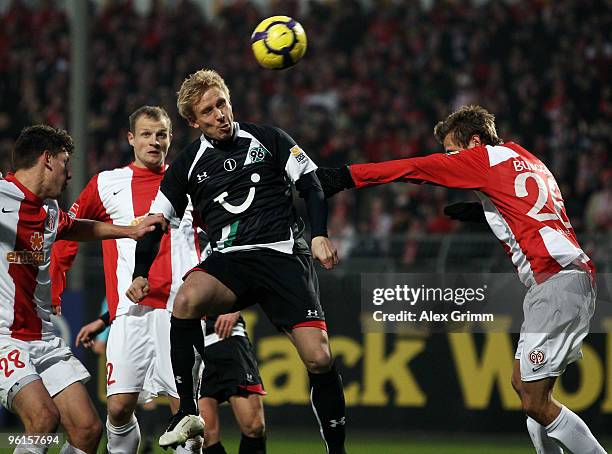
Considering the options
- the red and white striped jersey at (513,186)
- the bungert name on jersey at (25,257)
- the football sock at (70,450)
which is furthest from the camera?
the red and white striped jersey at (513,186)

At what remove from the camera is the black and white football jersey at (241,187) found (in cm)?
614

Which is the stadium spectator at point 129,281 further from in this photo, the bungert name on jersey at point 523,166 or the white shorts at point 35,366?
the bungert name on jersey at point 523,166

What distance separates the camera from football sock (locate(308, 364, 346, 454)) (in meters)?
5.90

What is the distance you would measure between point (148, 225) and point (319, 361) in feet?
4.24

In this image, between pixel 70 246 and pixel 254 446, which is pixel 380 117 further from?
pixel 254 446

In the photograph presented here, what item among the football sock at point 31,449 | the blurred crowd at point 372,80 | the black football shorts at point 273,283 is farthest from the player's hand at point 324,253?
the blurred crowd at point 372,80

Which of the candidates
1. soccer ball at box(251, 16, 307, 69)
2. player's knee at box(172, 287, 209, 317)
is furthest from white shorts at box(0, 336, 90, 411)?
soccer ball at box(251, 16, 307, 69)

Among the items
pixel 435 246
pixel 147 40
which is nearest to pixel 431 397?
pixel 435 246

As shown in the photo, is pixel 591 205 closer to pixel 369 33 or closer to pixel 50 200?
pixel 369 33

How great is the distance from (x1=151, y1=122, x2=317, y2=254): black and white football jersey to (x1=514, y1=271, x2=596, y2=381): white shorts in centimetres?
144

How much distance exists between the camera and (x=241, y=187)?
6.16 m

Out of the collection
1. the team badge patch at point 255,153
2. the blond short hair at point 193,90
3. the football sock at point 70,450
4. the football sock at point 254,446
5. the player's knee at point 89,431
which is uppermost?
the blond short hair at point 193,90

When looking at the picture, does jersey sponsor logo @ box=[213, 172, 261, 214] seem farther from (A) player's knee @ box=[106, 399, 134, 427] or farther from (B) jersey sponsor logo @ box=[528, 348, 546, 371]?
(B) jersey sponsor logo @ box=[528, 348, 546, 371]

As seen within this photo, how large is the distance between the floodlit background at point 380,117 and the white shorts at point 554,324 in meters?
3.27
